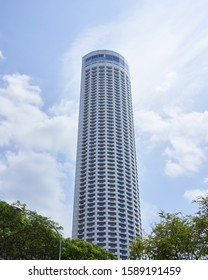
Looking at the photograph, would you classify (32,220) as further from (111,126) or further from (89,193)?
(111,126)

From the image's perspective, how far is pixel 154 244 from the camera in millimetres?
27109

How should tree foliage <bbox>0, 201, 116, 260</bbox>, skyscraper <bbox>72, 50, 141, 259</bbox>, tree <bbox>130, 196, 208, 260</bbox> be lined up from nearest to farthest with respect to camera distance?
1. tree <bbox>130, 196, 208, 260</bbox>
2. tree foliage <bbox>0, 201, 116, 260</bbox>
3. skyscraper <bbox>72, 50, 141, 259</bbox>

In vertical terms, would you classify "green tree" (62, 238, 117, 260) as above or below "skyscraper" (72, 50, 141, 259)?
below

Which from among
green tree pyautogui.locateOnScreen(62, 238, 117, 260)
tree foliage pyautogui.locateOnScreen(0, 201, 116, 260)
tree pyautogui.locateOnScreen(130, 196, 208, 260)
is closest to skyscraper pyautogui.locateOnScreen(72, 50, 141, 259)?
green tree pyautogui.locateOnScreen(62, 238, 117, 260)

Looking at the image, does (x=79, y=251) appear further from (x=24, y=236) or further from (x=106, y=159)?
Answer: (x=106, y=159)

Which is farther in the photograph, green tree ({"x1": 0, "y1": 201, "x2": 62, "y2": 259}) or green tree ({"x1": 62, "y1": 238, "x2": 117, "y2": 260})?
green tree ({"x1": 62, "y1": 238, "x2": 117, "y2": 260})

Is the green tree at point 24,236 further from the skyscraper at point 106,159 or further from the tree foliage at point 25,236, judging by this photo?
the skyscraper at point 106,159

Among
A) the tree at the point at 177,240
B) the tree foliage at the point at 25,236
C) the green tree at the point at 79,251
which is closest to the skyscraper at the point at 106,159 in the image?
the green tree at the point at 79,251

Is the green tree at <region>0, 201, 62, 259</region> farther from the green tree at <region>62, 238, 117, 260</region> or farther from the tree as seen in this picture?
the tree

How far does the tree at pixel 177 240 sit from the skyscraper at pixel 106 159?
295 ft

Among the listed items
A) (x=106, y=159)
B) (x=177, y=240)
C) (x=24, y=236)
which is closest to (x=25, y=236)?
(x=24, y=236)

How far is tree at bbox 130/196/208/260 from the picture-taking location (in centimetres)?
2567

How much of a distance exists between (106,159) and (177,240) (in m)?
114

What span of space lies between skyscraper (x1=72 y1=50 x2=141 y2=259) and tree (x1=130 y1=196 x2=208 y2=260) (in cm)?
9003
